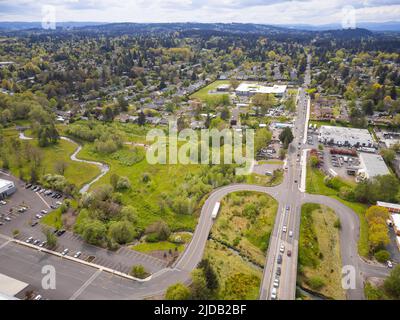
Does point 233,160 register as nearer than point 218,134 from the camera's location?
Yes

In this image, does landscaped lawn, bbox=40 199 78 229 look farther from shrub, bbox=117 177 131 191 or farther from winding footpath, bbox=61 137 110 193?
shrub, bbox=117 177 131 191

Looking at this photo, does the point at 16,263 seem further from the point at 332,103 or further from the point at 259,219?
the point at 332,103

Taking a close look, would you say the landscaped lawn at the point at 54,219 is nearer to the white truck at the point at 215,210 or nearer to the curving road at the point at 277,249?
the curving road at the point at 277,249


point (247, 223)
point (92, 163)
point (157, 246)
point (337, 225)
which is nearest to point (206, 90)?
point (92, 163)

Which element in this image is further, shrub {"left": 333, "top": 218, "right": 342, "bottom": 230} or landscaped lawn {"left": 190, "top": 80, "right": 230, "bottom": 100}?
landscaped lawn {"left": 190, "top": 80, "right": 230, "bottom": 100}

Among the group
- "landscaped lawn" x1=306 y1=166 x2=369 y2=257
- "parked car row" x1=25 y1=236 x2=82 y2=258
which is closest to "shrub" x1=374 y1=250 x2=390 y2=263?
"landscaped lawn" x1=306 y1=166 x2=369 y2=257

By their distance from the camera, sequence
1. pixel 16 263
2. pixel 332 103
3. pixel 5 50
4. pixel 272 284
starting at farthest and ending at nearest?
pixel 5 50, pixel 332 103, pixel 16 263, pixel 272 284

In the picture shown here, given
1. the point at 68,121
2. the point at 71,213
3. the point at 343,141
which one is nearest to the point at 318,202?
the point at 343,141

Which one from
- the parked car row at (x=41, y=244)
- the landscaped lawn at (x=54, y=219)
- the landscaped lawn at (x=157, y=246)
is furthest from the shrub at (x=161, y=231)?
the landscaped lawn at (x=54, y=219)
